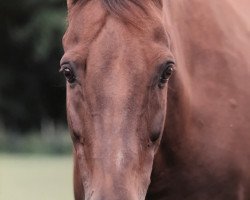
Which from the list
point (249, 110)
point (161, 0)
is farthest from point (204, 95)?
point (161, 0)

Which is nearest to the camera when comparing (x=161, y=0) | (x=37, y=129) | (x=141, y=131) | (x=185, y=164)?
(x=141, y=131)

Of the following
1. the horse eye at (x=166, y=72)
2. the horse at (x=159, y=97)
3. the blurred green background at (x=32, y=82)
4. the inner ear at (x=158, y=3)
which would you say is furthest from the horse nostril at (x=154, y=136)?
the blurred green background at (x=32, y=82)

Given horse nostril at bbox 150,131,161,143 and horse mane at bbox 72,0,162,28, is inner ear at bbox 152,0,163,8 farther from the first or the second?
horse nostril at bbox 150,131,161,143

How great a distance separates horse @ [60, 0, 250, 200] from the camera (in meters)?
4.46

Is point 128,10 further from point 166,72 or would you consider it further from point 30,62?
point 30,62

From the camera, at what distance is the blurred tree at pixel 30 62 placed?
29766 millimetres

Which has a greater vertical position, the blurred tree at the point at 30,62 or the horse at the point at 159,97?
the horse at the point at 159,97

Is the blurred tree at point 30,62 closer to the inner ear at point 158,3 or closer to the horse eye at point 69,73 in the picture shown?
the inner ear at point 158,3

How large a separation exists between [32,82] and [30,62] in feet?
2.16

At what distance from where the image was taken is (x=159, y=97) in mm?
4672

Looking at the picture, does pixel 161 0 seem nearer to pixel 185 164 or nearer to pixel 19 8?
pixel 185 164

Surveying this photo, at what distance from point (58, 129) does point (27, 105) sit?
1207 mm

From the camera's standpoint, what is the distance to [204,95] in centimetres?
535

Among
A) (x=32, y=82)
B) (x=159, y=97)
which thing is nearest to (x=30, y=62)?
(x=32, y=82)
